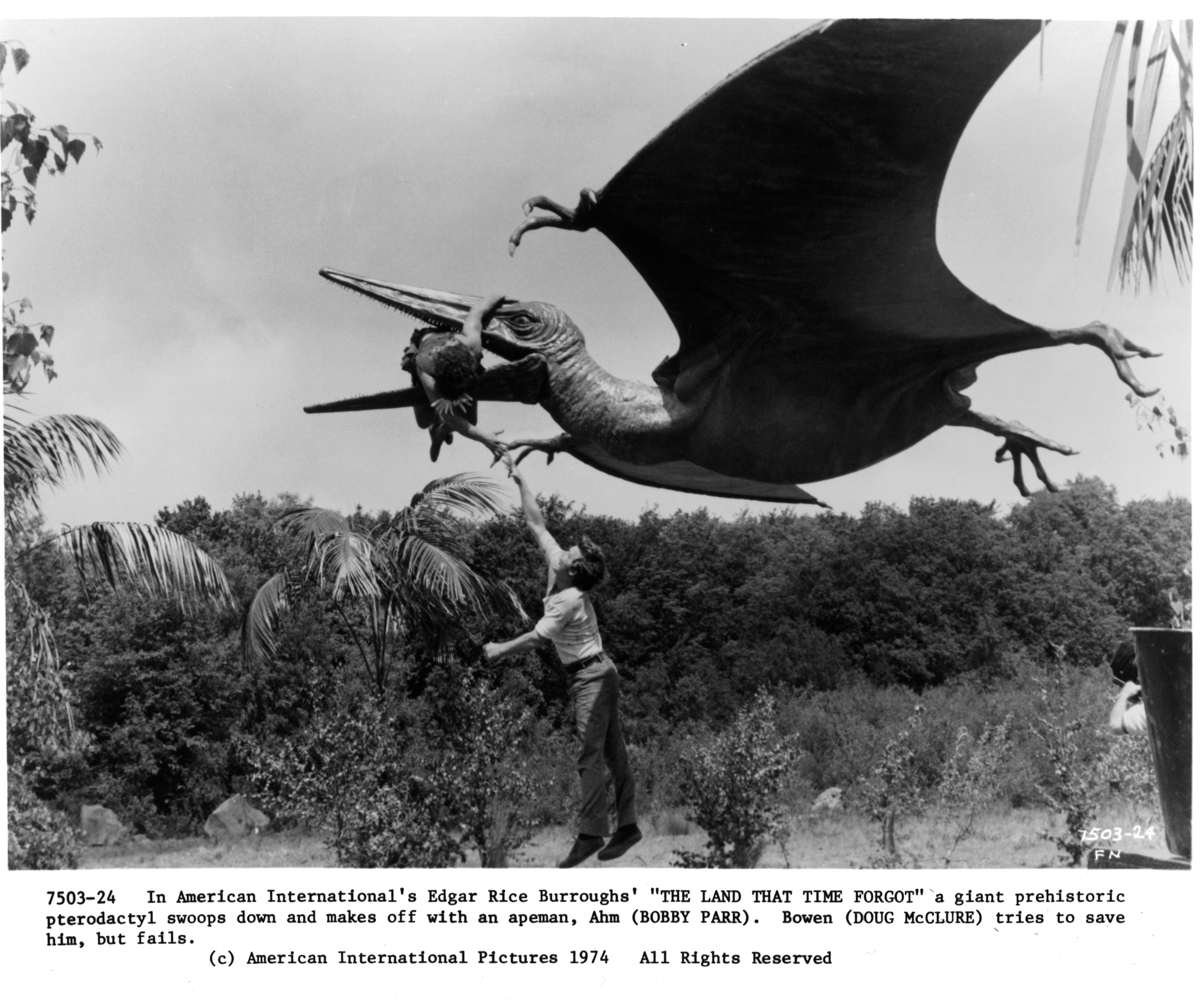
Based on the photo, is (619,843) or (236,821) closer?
(619,843)

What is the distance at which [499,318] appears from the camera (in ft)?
16.1

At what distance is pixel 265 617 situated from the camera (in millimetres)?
7270

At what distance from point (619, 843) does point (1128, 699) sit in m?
2.57

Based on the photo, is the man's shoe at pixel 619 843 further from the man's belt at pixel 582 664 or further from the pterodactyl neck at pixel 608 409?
the pterodactyl neck at pixel 608 409

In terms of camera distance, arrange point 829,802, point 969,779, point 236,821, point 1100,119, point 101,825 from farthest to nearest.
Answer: point 236,821
point 101,825
point 829,802
point 969,779
point 1100,119

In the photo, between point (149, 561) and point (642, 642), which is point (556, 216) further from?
point (642, 642)

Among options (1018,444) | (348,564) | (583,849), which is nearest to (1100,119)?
(1018,444)

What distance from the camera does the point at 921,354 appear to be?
509 cm

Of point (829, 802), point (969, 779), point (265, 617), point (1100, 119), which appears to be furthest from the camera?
point (829, 802)

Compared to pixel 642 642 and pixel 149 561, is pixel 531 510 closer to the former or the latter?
pixel 149 561

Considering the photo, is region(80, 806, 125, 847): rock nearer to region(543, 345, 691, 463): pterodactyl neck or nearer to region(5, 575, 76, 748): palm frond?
region(5, 575, 76, 748): palm frond

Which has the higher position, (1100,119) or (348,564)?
(1100,119)

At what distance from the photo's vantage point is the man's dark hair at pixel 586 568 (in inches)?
174

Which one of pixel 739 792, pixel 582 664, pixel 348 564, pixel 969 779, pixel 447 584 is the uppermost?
pixel 348 564
